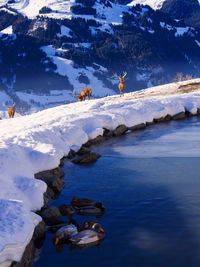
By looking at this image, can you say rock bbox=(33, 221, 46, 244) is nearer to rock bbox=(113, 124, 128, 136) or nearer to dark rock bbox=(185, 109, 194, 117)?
rock bbox=(113, 124, 128, 136)

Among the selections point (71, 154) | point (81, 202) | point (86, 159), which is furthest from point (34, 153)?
point (81, 202)

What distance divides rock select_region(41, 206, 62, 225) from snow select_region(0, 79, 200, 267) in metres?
0.50

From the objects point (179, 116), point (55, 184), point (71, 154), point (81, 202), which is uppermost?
point (179, 116)

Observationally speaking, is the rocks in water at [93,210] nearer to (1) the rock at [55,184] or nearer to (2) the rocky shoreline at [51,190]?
(2) the rocky shoreline at [51,190]

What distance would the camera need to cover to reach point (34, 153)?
1225 cm

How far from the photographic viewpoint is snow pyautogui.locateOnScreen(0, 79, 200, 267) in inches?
261

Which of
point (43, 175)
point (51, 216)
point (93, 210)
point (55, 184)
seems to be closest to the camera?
point (51, 216)

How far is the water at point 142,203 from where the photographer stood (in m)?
6.71

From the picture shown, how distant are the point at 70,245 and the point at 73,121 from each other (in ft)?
42.6

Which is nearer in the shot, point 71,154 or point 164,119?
point 71,154

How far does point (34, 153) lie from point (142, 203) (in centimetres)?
514

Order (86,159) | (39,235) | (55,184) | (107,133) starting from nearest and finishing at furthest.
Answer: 1. (39,235)
2. (55,184)
3. (86,159)
4. (107,133)

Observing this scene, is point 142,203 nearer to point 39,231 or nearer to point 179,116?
point 39,231

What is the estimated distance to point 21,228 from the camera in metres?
6.70
